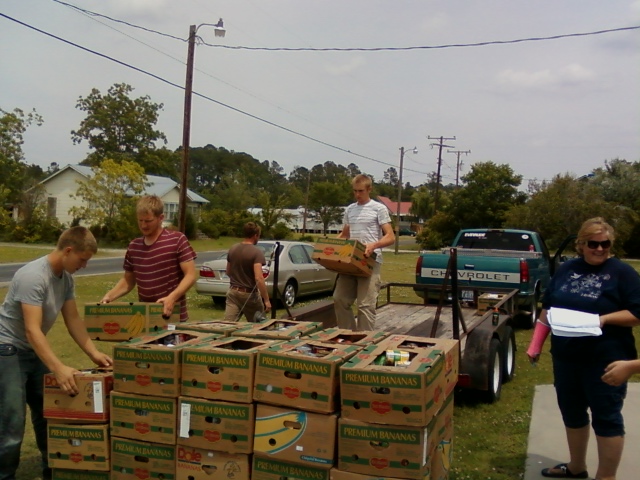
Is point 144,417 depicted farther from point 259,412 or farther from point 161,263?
point 161,263

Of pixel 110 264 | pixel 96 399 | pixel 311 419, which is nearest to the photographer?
pixel 311 419

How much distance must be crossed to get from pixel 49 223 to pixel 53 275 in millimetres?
39448

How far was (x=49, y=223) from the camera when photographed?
133 ft

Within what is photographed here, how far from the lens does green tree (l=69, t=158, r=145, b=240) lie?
1615 inches

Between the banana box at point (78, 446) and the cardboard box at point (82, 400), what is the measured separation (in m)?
0.06

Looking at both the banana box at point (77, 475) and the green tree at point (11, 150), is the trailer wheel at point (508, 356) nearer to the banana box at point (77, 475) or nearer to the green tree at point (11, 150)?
the banana box at point (77, 475)

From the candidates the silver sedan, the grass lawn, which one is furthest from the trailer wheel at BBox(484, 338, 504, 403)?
the silver sedan

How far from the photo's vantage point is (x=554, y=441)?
18.7ft

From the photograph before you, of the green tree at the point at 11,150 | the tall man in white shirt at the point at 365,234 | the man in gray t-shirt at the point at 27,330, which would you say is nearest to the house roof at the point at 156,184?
the green tree at the point at 11,150

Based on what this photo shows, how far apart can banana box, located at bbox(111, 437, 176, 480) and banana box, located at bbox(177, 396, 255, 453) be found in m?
0.17

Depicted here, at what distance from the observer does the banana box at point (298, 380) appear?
3.52m

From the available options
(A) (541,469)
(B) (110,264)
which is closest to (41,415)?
(A) (541,469)

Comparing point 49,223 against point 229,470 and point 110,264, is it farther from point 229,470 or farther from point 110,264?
point 229,470

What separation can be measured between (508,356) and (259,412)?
4.76 metres
